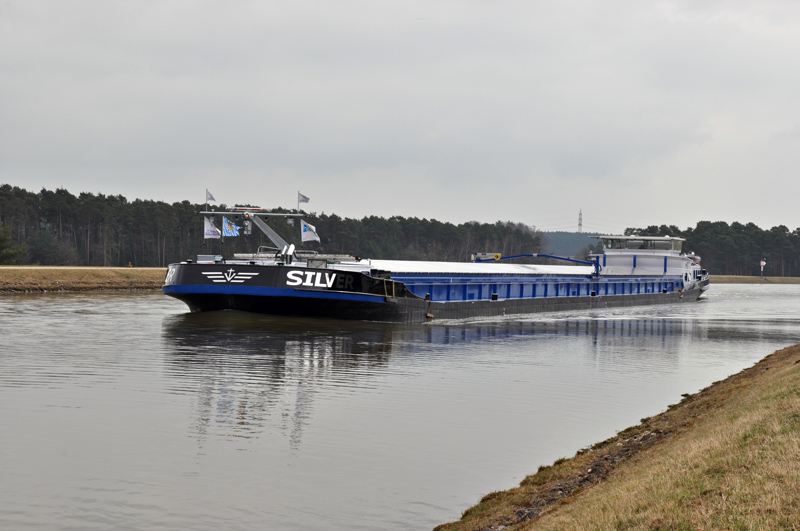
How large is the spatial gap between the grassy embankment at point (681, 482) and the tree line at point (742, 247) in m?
154

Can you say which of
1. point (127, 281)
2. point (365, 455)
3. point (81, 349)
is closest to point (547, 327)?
point (81, 349)

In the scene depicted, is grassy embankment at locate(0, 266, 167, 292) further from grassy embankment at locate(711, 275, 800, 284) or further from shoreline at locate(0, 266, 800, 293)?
grassy embankment at locate(711, 275, 800, 284)

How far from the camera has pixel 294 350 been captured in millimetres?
22797

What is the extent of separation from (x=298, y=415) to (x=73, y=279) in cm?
4931

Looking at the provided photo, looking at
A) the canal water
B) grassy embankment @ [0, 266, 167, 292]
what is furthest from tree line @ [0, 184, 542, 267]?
the canal water

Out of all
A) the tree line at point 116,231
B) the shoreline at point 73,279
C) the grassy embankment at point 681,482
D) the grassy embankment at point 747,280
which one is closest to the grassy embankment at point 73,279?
the shoreline at point 73,279

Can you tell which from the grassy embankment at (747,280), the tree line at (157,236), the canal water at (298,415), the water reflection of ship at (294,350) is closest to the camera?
the canal water at (298,415)

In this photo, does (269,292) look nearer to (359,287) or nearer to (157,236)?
(359,287)

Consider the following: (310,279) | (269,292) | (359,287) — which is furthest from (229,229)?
(359,287)

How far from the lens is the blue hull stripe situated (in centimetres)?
3012

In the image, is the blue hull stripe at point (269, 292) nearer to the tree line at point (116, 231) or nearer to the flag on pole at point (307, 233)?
the flag on pole at point (307, 233)

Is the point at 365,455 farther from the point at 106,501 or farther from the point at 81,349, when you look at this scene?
the point at 81,349

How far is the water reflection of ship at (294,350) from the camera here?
44.9 feet

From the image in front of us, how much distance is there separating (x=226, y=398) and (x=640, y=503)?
31.4ft
